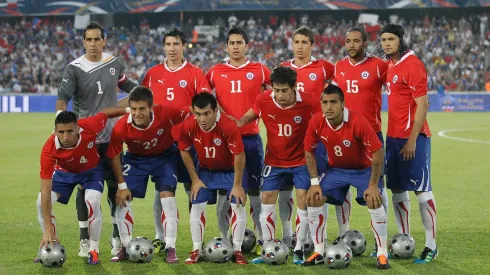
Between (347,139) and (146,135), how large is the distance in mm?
1979

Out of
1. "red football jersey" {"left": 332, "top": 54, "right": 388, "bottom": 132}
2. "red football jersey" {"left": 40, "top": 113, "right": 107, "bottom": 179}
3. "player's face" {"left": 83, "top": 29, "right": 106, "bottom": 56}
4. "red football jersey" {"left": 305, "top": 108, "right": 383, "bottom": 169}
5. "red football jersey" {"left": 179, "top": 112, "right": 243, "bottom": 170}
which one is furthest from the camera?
"player's face" {"left": 83, "top": 29, "right": 106, "bottom": 56}

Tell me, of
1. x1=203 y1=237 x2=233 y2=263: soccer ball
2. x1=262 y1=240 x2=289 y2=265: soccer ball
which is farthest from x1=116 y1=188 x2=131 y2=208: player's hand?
x1=262 y1=240 x2=289 y2=265: soccer ball

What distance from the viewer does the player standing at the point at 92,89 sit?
8453 millimetres

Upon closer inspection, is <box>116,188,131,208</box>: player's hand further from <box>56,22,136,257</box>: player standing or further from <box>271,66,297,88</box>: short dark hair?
<box>271,66,297,88</box>: short dark hair

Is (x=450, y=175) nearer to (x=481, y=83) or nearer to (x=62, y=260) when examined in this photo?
(x=62, y=260)

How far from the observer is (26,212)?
1140cm

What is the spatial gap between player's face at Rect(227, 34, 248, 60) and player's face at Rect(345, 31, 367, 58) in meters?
1.15

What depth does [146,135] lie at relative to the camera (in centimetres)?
813

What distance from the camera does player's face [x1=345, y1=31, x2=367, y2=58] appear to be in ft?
27.4

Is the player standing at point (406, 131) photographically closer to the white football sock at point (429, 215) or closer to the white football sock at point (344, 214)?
the white football sock at point (429, 215)

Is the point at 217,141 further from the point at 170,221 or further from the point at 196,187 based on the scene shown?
the point at 170,221

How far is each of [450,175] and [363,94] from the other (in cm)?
741

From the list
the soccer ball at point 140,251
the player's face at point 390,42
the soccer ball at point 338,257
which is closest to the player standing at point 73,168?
the soccer ball at point 140,251

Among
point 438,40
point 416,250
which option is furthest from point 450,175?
point 438,40
